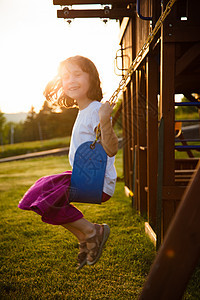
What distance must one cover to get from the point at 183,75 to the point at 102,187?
4.32 m

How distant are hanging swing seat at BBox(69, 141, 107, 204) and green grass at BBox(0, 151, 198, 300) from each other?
59.5 inches

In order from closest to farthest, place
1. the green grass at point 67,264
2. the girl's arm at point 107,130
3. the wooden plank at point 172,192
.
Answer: the girl's arm at point 107,130
the green grass at point 67,264
the wooden plank at point 172,192

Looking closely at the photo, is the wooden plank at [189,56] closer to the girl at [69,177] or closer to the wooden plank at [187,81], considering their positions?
the wooden plank at [187,81]

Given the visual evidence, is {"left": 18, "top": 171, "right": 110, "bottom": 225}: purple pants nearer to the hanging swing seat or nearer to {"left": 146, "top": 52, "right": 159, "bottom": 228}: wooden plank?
the hanging swing seat

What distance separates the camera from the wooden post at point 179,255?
4.10 feet

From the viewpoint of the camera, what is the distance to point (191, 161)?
6973mm

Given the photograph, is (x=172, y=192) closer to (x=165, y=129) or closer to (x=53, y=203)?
(x=165, y=129)

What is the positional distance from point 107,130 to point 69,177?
1.47 ft

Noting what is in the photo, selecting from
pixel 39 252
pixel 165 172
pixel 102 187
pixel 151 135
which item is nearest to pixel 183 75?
pixel 151 135

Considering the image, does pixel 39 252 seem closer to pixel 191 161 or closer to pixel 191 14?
pixel 191 14

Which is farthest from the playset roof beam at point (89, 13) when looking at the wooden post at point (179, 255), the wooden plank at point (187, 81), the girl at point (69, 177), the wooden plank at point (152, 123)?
the wooden post at point (179, 255)

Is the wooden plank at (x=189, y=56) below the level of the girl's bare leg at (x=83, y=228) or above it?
above

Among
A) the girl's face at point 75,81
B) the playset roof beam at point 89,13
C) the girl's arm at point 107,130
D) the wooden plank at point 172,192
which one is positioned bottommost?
the wooden plank at point 172,192

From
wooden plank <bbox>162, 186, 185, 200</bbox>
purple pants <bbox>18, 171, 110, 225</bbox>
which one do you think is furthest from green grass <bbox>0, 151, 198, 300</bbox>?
purple pants <bbox>18, 171, 110, 225</bbox>
